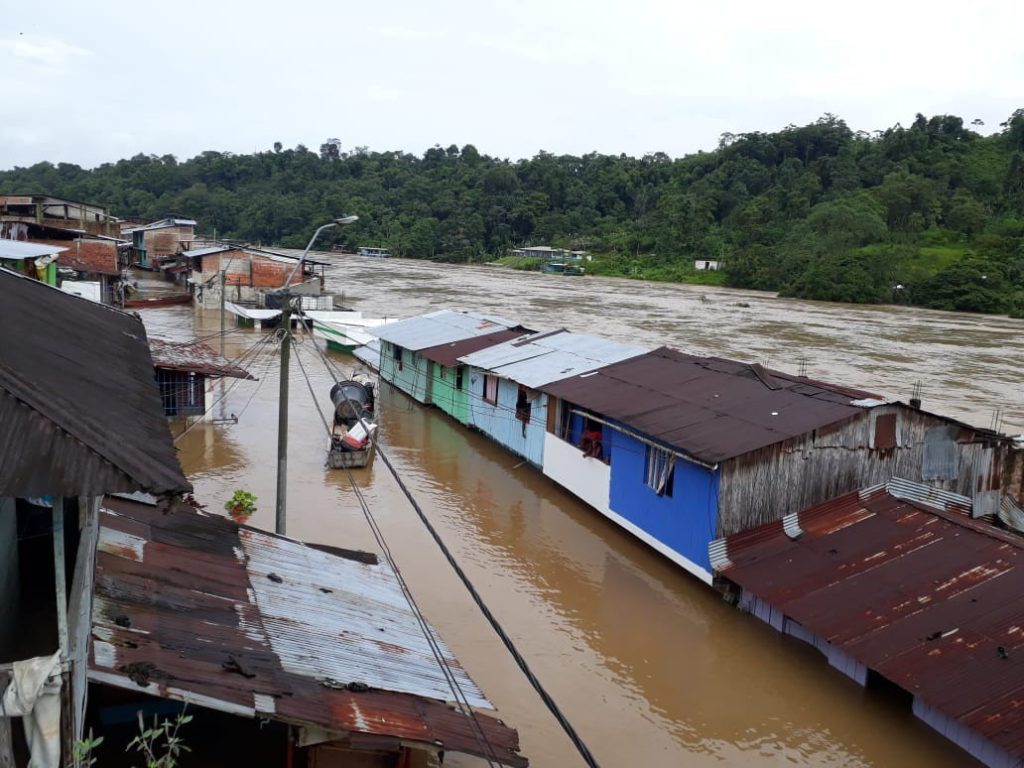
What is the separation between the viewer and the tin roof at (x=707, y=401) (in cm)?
1139

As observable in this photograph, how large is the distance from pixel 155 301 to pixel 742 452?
124 feet

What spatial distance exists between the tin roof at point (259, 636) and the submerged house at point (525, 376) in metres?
9.00

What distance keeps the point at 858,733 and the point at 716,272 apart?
206 ft

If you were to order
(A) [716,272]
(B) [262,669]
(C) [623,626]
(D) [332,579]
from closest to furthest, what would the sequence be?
1. (B) [262,669]
2. (D) [332,579]
3. (C) [623,626]
4. (A) [716,272]

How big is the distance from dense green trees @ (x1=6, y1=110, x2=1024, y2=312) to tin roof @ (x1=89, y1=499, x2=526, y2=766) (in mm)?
52788

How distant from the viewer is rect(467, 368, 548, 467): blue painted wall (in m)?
16.8

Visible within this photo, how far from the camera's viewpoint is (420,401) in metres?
23.2

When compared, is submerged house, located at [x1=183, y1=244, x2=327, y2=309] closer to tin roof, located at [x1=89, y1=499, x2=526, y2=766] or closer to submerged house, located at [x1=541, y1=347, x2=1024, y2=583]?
submerged house, located at [x1=541, y1=347, x2=1024, y2=583]

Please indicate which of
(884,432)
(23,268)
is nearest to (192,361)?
(23,268)

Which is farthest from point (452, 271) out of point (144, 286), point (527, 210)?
point (144, 286)

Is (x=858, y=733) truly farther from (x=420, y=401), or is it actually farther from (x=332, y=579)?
(x=420, y=401)

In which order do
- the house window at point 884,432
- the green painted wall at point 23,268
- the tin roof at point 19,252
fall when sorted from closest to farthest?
1. the house window at point 884,432
2. the tin roof at point 19,252
3. the green painted wall at point 23,268

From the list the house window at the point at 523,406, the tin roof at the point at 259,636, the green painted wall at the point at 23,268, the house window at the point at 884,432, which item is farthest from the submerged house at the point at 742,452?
the green painted wall at the point at 23,268

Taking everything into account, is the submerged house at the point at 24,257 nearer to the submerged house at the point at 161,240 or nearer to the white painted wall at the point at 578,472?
the white painted wall at the point at 578,472
